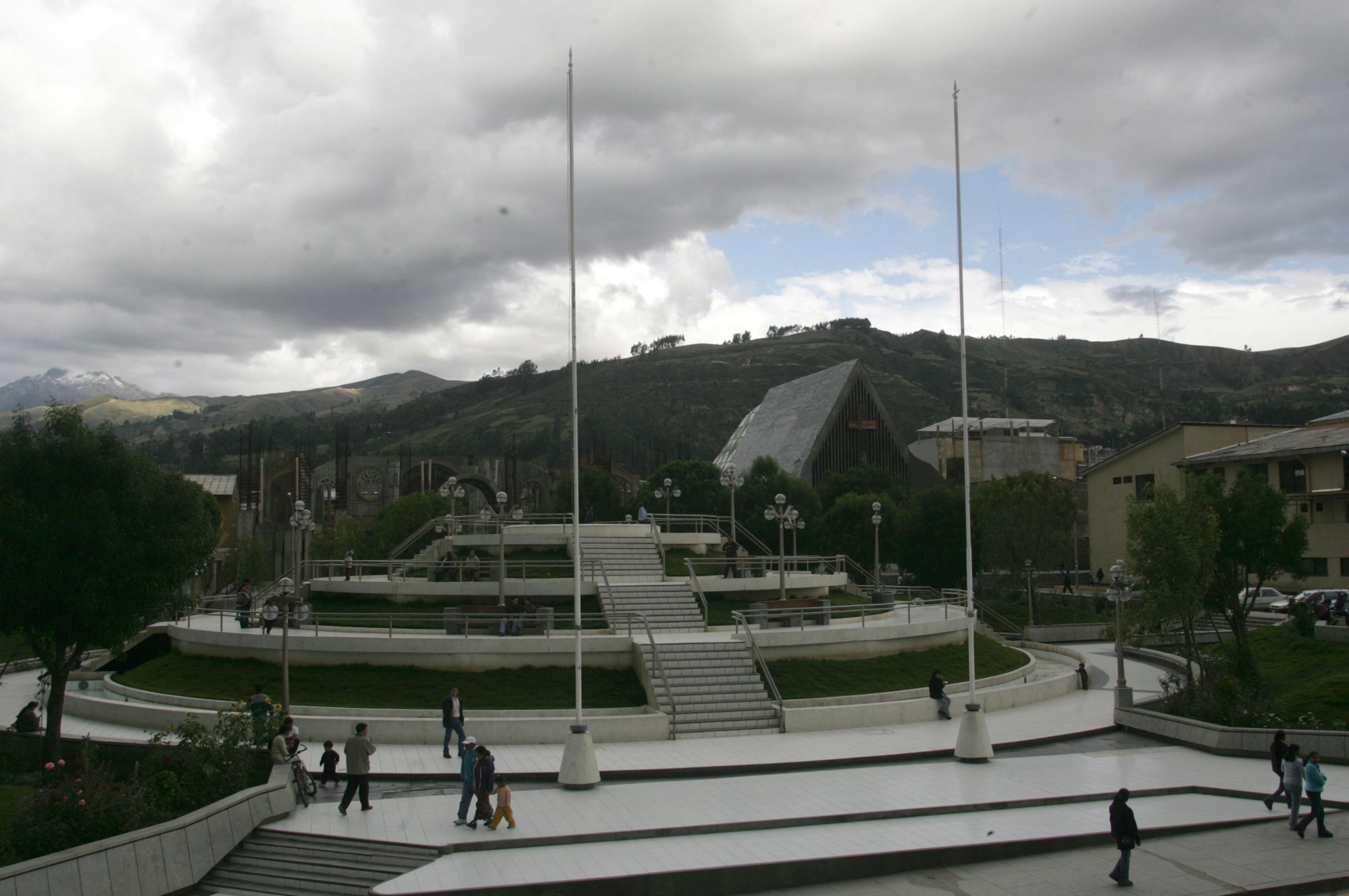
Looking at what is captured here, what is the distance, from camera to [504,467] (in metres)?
117

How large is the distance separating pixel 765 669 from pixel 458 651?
719 cm

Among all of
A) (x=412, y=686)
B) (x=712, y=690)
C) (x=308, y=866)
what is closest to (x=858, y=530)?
(x=712, y=690)

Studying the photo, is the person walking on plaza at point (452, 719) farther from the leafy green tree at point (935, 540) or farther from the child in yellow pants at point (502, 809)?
the leafy green tree at point (935, 540)

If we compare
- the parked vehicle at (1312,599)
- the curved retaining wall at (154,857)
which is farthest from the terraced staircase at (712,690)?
the parked vehicle at (1312,599)

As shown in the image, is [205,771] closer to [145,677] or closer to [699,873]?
[699,873]

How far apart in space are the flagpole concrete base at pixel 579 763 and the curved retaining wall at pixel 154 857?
4384mm

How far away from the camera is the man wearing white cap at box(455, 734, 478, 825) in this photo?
1362 cm

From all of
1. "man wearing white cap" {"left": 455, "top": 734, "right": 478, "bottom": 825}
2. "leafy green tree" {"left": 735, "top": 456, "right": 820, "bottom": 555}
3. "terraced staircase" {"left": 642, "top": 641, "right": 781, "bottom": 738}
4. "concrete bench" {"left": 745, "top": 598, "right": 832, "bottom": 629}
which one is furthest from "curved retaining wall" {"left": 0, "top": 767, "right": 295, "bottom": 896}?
"leafy green tree" {"left": 735, "top": 456, "right": 820, "bottom": 555}

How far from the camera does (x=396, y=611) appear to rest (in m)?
27.4

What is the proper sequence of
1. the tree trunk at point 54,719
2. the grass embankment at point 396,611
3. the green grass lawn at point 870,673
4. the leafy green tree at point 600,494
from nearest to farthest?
the tree trunk at point 54,719 → the green grass lawn at point 870,673 → the grass embankment at point 396,611 → the leafy green tree at point 600,494

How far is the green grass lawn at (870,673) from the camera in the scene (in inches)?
890

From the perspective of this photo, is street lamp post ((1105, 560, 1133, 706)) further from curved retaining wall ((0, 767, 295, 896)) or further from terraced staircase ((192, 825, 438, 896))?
curved retaining wall ((0, 767, 295, 896))

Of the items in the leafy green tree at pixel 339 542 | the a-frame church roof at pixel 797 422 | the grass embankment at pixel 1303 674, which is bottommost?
the grass embankment at pixel 1303 674

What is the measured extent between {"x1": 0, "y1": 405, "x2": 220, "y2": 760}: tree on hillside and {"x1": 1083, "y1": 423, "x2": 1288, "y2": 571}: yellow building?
48914 millimetres
